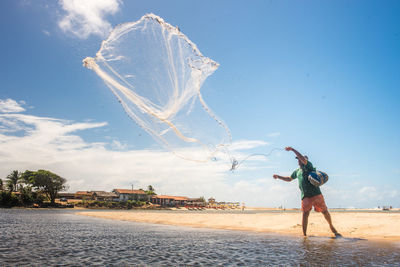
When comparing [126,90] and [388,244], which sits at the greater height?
[126,90]

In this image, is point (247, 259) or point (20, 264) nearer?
point (20, 264)

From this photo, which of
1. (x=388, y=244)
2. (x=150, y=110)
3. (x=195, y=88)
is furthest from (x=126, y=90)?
(x=388, y=244)

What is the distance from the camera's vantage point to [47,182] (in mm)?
103188

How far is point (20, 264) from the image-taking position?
25.4ft

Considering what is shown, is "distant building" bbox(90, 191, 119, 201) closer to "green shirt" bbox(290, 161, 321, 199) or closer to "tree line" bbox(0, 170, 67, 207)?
"tree line" bbox(0, 170, 67, 207)

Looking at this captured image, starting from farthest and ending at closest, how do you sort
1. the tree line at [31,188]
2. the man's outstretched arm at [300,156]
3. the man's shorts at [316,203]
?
the tree line at [31,188] < the man's shorts at [316,203] < the man's outstretched arm at [300,156]

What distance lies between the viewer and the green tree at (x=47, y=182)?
10244 centimetres

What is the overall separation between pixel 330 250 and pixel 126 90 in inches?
479

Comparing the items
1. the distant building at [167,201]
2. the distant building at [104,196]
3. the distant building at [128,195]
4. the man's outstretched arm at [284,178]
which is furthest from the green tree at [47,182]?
the man's outstretched arm at [284,178]

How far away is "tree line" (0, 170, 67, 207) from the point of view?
280 feet

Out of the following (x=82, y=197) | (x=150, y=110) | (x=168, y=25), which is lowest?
(x=82, y=197)

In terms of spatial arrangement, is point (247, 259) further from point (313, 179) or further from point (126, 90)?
point (126, 90)

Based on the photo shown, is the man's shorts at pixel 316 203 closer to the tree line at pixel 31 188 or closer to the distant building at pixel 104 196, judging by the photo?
the tree line at pixel 31 188

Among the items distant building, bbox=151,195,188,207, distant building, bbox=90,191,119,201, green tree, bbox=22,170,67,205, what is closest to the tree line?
green tree, bbox=22,170,67,205
